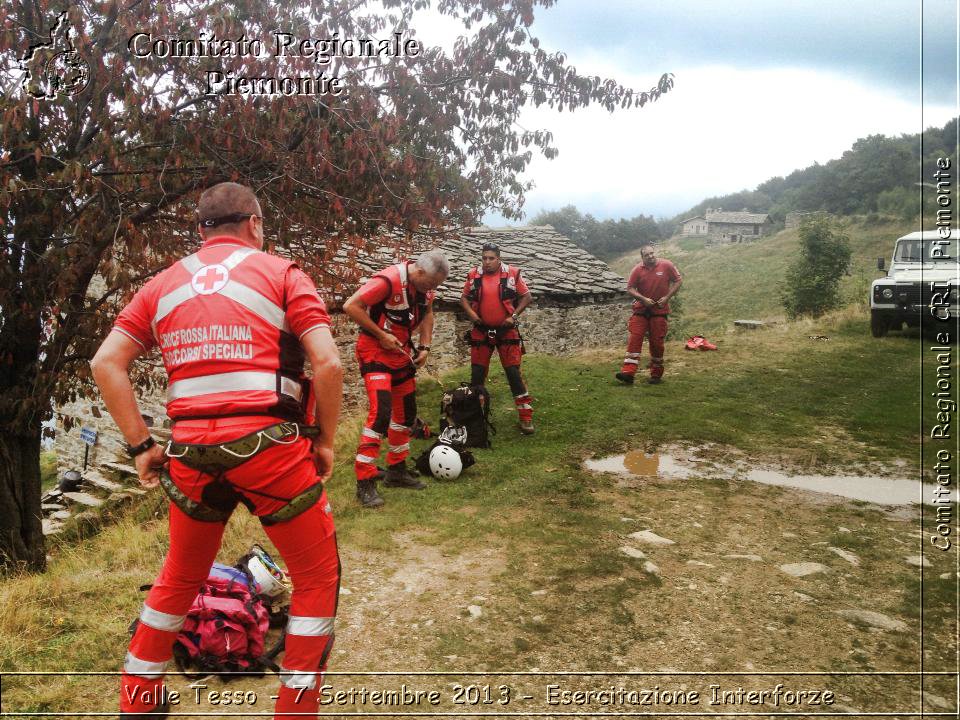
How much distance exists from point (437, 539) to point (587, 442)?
129 inches

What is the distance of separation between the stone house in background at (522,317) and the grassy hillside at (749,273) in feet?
34.5

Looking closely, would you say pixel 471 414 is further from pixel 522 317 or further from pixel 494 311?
pixel 522 317

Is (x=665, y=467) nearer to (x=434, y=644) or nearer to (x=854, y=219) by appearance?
(x=434, y=644)

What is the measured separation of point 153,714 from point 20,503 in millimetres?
5166

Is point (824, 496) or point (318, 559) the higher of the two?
point (318, 559)

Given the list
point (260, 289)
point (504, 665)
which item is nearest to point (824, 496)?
point (504, 665)

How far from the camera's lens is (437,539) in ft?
17.0

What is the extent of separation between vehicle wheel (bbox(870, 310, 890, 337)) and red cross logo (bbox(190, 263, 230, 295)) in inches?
630

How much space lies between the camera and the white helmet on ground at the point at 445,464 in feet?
21.8

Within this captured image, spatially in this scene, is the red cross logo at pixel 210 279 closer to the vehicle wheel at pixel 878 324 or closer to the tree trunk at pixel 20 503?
the tree trunk at pixel 20 503

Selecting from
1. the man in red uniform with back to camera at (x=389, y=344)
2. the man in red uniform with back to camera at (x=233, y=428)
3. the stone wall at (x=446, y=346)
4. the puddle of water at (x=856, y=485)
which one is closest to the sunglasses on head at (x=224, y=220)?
the man in red uniform with back to camera at (x=233, y=428)

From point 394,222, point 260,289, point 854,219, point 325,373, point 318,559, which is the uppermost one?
point 854,219

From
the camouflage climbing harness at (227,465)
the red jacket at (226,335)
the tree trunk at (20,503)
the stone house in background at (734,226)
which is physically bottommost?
the tree trunk at (20,503)

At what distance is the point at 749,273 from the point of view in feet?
162
